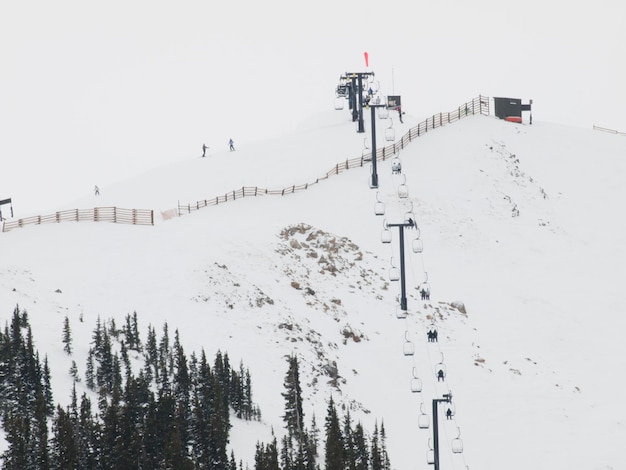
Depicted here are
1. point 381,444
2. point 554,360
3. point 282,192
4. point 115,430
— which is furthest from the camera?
point 282,192

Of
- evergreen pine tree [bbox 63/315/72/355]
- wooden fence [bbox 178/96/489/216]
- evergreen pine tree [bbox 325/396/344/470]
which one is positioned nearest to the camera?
evergreen pine tree [bbox 325/396/344/470]

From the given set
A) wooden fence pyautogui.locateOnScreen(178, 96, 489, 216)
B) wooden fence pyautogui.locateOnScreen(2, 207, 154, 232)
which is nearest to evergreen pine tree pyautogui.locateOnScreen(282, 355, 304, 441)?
wooden fence pyautogui.locateOnScreen(2, 207, 154, 232)

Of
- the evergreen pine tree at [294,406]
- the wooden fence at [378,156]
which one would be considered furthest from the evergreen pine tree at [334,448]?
the wooden fence at [378,156]

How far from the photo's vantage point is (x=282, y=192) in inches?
2751

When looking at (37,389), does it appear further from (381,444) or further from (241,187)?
(241,187)

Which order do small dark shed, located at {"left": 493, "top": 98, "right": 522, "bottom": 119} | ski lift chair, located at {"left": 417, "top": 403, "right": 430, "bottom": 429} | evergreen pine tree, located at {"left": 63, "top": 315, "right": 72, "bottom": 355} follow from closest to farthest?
ski lift chair, located at {"left": 417, "top": 403, "right": 430, "bottom": 429}
evergreen pine tree, located at {"left": 63, "top": 315, "right": 72, "bottom": 355}
small dark shed, located at {"left": 493, "top": 98, "right": 522, "bottom": 119}

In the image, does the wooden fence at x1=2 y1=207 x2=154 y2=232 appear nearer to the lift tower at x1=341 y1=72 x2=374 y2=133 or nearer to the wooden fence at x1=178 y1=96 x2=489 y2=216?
the wooden fence at x1=178 y1=96 x2=489 y2=216

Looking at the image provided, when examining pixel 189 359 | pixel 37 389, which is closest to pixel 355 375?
pixel 189 359

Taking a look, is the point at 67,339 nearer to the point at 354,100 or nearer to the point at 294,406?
the point at 294,406

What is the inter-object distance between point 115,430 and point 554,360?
2895cm

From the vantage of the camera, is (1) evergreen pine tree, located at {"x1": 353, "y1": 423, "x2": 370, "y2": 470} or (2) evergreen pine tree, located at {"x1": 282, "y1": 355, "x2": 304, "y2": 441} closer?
(1) evergreen pine tree, located at {"x1": 353, "y1": 423, "x2": 370, "y2": 470}

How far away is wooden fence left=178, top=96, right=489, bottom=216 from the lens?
69.4 metres

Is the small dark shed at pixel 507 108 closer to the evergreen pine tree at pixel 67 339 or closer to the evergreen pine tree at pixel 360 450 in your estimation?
the evergreen pine tree at pixel 360 450

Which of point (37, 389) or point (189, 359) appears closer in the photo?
point (37, 389)
